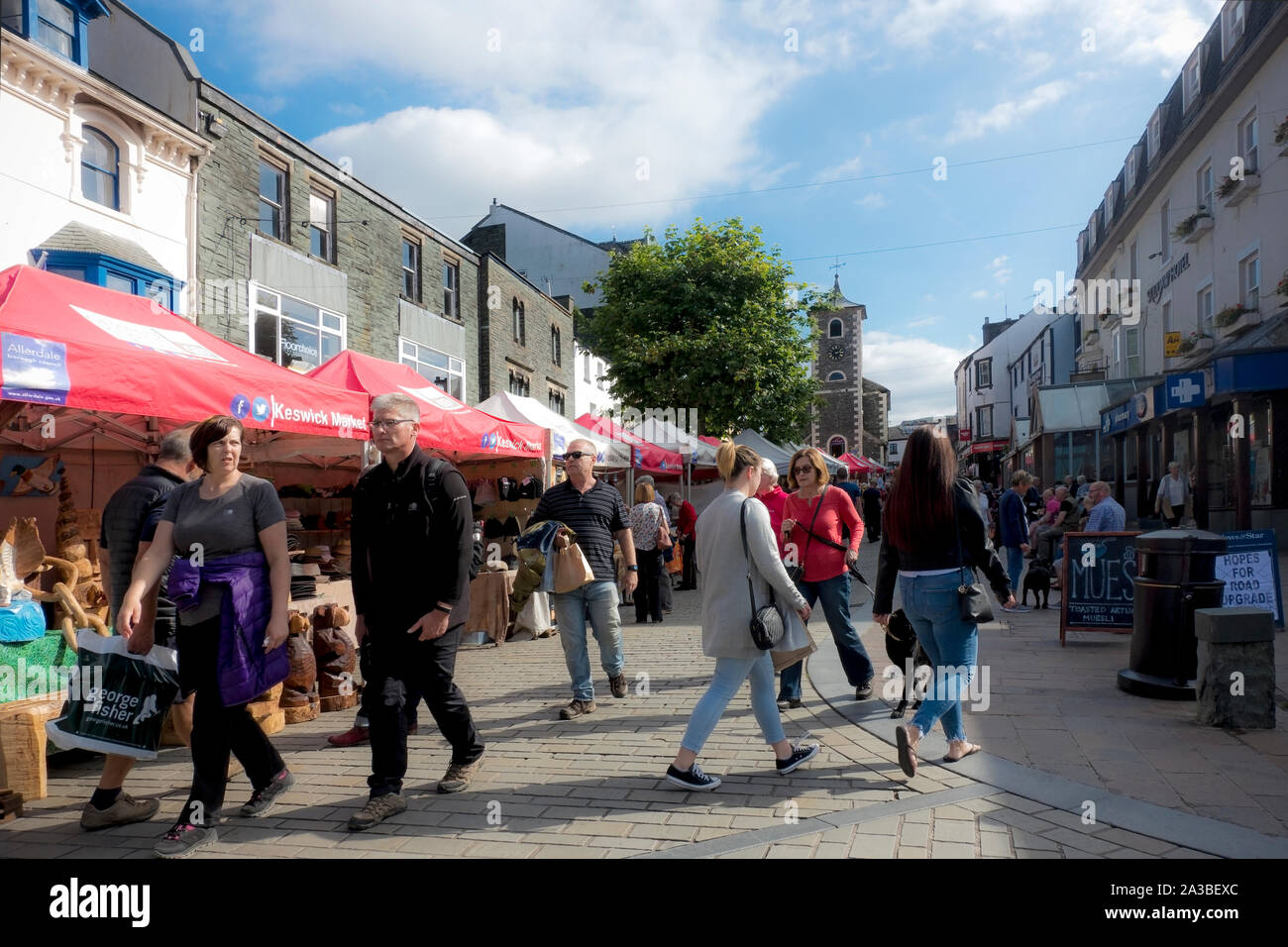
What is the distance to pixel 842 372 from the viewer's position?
198ft

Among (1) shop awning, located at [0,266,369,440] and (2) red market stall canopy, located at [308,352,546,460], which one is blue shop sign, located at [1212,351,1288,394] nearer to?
(2) red market stall canopy, located at [308,352,546,460]

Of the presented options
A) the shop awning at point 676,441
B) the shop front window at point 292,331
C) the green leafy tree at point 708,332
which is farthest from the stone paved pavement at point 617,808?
the green leafy tree at point 708,332

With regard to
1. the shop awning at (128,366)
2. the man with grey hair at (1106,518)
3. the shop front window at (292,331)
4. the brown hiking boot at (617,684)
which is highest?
the shop front window at (292,331)

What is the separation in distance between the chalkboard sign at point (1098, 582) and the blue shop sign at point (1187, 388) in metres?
8.51

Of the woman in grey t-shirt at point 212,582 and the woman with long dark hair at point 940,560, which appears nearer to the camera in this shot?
the woman in grey t-shirt at point 212,582

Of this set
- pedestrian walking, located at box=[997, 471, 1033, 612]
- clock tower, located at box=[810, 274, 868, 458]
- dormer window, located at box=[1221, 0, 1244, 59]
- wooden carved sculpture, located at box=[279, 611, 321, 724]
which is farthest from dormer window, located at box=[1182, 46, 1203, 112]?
clock tower, located at box=[810, 274, 868, 458]

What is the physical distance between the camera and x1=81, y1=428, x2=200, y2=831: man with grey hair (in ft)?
12.4

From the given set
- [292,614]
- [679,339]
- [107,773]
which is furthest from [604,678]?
[679,339]

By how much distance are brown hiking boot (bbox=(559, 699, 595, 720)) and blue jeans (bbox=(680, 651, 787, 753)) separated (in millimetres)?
1582

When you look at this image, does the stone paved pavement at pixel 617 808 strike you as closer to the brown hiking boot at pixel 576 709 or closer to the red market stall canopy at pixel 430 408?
the brown hiking boot at pixel 576 709

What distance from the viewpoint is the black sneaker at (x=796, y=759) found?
4.28m

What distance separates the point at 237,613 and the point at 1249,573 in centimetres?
781

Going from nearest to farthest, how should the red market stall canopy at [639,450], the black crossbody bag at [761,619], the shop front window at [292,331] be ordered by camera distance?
1. the black crossbody bag at [761,619]
2. the red market stall canopy at [639,450]
3. the shop front window at [292,331]
